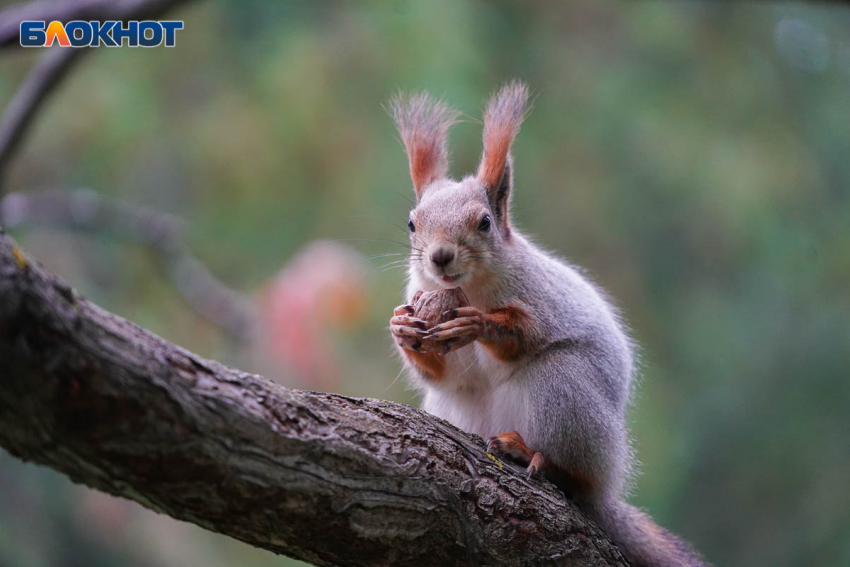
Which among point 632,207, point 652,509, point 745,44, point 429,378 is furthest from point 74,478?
point 745,44

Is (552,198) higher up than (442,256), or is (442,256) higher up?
(552,198)

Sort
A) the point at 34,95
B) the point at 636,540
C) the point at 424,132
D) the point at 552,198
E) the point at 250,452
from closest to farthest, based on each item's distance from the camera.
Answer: the point at 250,452
the point at 636,540
the point at 424,132
the point at 34,95
the point at 552,198

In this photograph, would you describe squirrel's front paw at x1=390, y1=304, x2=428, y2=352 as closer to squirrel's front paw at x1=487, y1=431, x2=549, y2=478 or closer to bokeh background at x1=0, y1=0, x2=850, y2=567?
squirrel's front paw at x1=487, y1=431, x2=549, y2=478

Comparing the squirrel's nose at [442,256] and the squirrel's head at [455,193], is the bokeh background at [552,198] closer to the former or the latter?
the squirrel's head at [455,193]

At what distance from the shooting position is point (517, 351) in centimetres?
232

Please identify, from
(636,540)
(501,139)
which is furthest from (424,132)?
(636,540)

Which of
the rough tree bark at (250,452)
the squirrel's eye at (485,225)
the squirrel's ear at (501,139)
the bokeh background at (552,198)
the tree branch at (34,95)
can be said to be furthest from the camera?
the bokeh background at (552,198)

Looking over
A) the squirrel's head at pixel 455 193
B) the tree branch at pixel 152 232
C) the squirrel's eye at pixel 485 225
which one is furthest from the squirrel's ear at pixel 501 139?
the tree branch at pixel 152 232

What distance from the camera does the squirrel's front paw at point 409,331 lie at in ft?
7.31

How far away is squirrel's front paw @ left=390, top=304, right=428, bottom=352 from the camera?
7.31 ft

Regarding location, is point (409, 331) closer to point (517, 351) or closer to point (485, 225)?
point (517, 351)

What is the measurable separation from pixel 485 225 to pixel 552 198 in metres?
4.03

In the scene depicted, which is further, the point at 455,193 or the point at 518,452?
the point at 455,193

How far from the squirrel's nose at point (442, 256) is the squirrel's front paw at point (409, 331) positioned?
17cm
